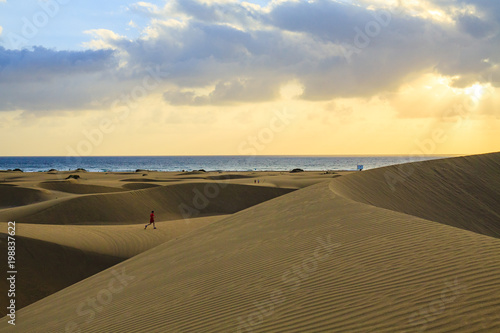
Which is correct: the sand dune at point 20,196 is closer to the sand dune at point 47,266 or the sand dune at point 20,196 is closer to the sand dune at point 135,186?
the sand dune at point 135,186

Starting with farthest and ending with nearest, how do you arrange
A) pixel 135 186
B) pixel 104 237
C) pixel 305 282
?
pixel 135 186, pixel 104 237, pixel 305 282

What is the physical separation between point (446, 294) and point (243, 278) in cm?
283

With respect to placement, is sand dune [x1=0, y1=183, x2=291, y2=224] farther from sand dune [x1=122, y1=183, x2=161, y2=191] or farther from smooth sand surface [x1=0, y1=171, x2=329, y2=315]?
sand dune [x1=122, y1=183, x2=161, y2=191]

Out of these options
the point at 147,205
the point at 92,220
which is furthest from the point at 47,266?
the point at 147,205

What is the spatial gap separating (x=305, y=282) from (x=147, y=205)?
70.6 feet

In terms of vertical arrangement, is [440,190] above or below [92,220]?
below

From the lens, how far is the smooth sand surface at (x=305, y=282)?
12.1ft

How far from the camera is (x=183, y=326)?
448 centimetres

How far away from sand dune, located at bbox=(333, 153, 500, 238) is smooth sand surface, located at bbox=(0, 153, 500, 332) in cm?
468

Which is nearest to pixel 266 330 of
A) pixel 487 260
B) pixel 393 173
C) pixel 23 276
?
pixel 487 260

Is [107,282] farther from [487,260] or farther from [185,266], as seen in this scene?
[487,260]

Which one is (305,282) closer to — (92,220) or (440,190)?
(440,190)

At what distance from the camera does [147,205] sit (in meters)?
25.2

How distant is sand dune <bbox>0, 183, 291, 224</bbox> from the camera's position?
2008cm
